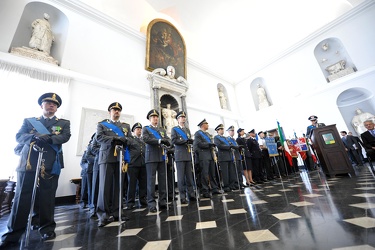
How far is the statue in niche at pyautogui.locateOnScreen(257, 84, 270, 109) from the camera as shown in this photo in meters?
10.6

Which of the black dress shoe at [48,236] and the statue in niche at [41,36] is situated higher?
the statue in niche at [41,36]

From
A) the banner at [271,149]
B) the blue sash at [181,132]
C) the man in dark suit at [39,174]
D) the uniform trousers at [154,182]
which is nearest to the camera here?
the man in dark suit at [39,174]

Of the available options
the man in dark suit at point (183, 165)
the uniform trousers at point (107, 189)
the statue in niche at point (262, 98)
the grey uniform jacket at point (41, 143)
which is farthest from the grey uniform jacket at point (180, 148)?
the statue in niche at point (262, 98)

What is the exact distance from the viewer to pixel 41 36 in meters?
4.99

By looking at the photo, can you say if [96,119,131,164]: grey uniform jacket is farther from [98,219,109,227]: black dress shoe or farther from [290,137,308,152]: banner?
[290,137,308,152]: banner

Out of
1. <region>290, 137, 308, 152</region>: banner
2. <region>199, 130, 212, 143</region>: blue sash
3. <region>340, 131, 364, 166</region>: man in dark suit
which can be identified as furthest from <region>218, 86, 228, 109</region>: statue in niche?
<region>199, 130, 212, 143</region>: blue sash

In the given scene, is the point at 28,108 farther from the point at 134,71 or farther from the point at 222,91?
the point at 222,91

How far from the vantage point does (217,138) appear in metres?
3.85

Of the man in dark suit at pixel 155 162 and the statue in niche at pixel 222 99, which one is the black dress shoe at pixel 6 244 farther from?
the statue in niche at pixel 222 99

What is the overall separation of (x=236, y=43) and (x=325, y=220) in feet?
36.6

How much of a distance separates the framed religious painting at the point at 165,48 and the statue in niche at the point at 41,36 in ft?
10.9

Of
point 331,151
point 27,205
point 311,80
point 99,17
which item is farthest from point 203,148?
point 311,80

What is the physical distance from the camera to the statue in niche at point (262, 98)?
10627 mm

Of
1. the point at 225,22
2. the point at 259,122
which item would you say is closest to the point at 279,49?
the point at 225,22
